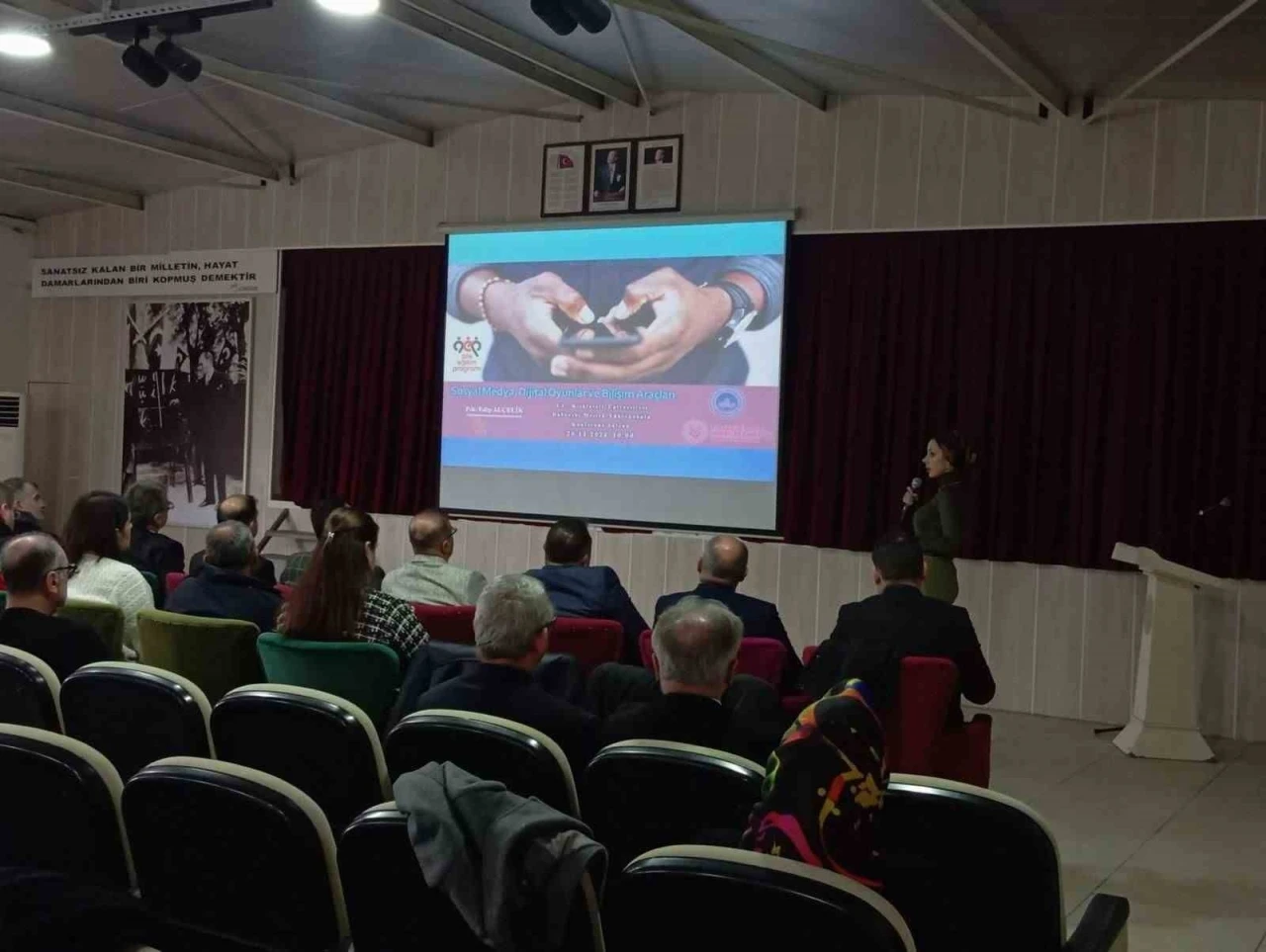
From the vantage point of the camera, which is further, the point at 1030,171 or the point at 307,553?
the point at 1030,171

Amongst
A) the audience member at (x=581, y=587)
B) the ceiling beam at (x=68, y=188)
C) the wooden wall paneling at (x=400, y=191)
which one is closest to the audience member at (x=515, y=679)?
the audience member at (x=581, y=587)

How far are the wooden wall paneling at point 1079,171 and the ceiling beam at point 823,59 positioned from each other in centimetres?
19

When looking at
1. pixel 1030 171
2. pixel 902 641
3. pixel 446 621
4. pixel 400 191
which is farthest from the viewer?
pixel 400 191

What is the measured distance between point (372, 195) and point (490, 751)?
7.52m

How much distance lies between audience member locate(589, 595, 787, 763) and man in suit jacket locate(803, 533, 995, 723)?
766 mm

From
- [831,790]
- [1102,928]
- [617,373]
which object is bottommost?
[1102,928]

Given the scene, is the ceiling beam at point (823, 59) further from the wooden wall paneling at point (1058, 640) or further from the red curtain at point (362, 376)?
the red curtain at point (362, 376)

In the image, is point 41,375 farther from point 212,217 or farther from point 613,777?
point 613,777

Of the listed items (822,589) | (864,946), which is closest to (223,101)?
(822,589)

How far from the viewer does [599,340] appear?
7980 millimetres

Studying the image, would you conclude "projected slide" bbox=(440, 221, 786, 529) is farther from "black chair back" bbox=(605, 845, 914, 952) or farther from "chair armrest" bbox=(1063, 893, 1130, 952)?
"black chair back" bbox=(605, 845, 914, 952)

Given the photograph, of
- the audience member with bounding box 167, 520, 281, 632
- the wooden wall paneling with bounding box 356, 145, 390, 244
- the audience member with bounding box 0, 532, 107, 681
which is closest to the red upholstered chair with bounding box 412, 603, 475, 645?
the audience member with bounding box 167, 520, 281, 632

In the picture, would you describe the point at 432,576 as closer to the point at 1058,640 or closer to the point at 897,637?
the point at 897,637

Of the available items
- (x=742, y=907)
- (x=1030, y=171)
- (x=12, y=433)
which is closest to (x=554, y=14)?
(x=1030, y=171)
